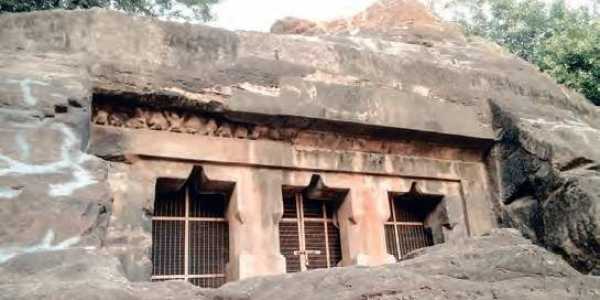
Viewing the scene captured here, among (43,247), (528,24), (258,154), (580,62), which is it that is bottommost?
(43,247)

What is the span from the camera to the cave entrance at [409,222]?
604 cm

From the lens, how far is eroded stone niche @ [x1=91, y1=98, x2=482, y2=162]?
496 centimetres

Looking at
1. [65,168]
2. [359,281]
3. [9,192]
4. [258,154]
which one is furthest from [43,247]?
[258,154]

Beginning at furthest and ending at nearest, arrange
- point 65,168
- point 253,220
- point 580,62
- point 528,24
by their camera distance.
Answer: point 528,24, point 580,62, point 253,220, point 65,168

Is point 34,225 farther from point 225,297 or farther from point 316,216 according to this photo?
point 316,216

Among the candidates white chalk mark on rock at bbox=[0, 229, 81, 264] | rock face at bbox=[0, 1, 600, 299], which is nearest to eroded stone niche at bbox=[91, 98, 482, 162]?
rock face at bbox=[0, 1, 600, 299]

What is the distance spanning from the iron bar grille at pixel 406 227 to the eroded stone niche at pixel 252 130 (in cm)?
58

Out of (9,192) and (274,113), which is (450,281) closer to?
(9,192)

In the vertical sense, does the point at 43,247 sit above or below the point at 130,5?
below

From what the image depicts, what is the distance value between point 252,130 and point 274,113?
300 millimetres

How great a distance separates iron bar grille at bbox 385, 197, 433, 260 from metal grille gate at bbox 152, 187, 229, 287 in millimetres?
1808

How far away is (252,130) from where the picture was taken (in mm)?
5375

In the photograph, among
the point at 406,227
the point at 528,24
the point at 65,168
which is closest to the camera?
the point at 65,168

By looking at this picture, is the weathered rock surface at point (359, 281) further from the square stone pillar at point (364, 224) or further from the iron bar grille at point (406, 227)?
the iron bar grille at point (406, 227)
